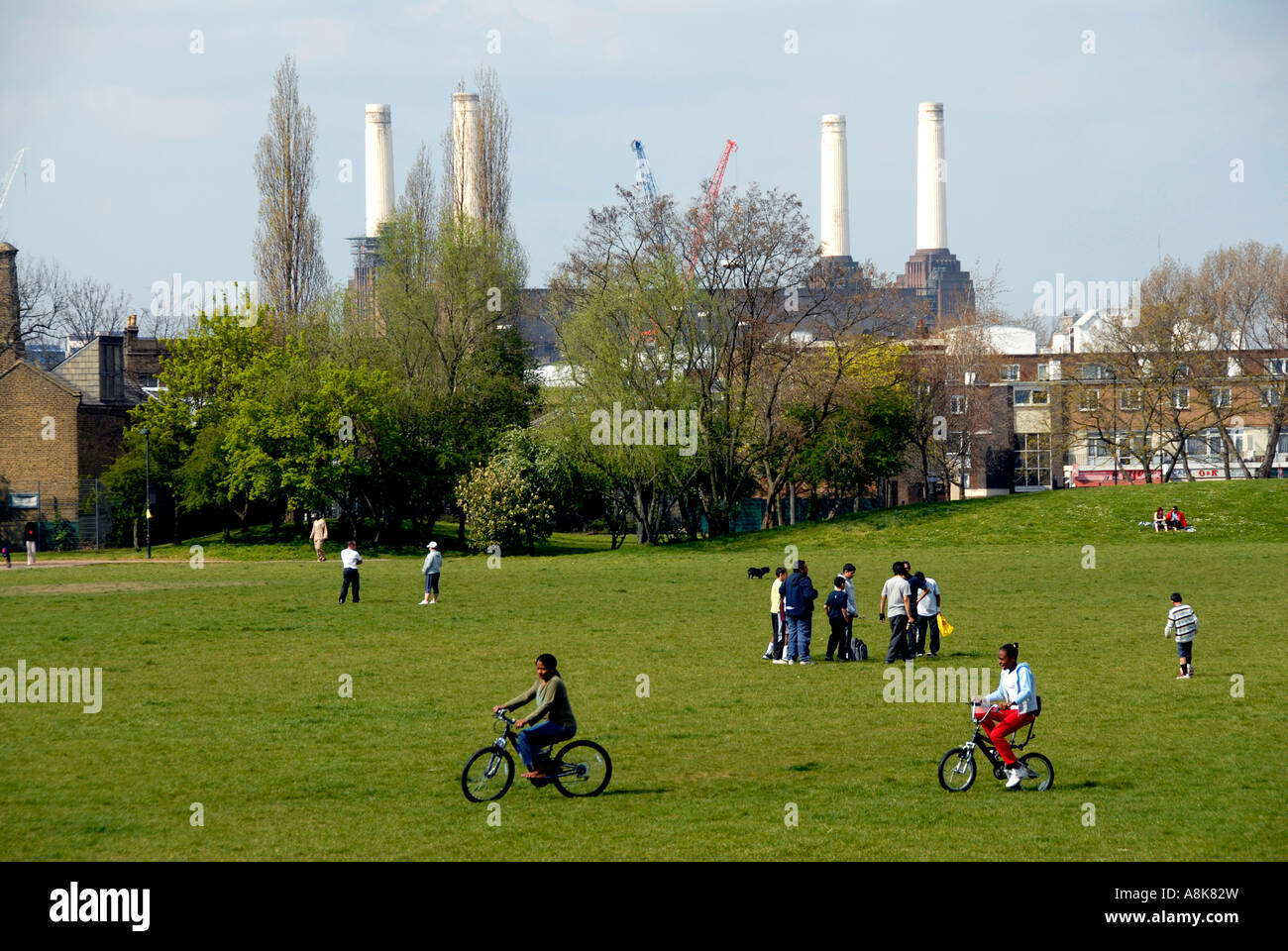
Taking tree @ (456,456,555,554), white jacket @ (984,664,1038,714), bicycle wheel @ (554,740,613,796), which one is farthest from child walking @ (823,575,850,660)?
tree @ (456,456,555,554)

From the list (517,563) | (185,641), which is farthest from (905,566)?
(517,563)

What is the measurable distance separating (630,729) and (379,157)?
160 m

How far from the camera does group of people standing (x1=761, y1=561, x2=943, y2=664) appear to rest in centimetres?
2514

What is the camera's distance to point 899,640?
25.5 metres

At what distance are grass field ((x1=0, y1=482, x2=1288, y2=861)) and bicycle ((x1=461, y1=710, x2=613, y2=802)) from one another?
242 millimetres

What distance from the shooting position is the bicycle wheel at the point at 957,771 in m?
15.6

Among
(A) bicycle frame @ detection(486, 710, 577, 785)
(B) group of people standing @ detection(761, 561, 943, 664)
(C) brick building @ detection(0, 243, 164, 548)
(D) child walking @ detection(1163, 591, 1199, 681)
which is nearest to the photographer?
(A) bicycle frame @ detection(486, 710, 577, 785)

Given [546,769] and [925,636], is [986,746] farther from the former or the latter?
[925,636]

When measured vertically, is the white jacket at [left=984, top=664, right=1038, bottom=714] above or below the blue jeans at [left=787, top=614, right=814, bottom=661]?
above

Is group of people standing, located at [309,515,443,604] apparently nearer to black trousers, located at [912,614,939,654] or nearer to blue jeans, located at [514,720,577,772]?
black trousers, located at [912,614,939,654]

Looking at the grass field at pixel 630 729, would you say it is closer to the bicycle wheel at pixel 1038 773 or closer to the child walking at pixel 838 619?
the bicycle wheel at pixel 1038 773

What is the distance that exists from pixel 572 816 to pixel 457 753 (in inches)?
133

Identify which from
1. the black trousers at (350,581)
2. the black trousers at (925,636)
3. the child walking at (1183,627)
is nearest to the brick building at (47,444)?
the black trousers at (350,581)
